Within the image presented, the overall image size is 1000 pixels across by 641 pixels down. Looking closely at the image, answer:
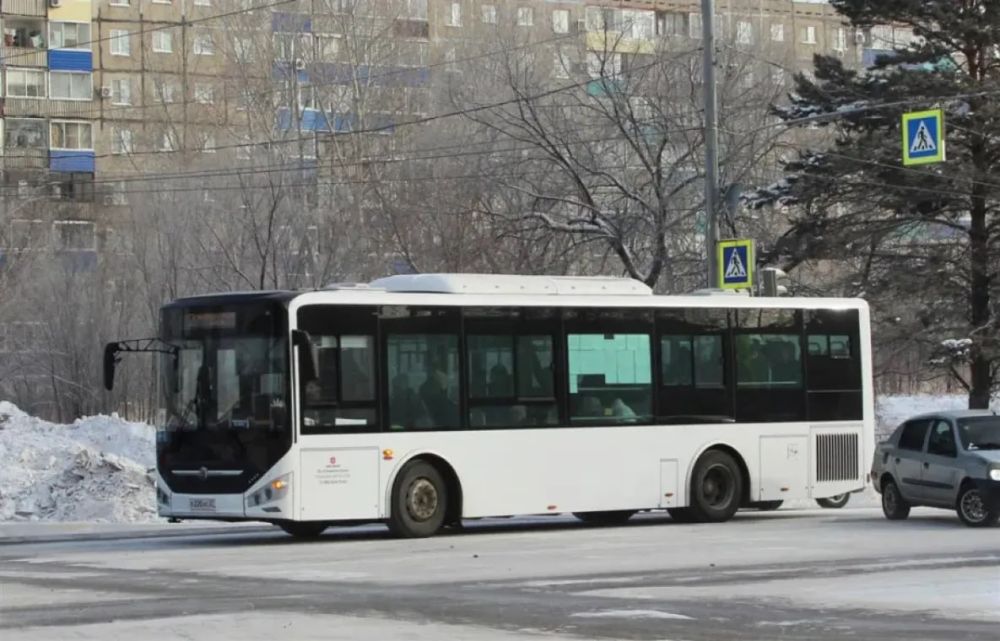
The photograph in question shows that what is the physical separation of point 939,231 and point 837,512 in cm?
1847

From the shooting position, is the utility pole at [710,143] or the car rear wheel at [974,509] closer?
the car rear wheel at [974,509]

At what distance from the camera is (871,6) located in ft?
142

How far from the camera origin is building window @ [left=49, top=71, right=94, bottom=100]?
85.9 meters

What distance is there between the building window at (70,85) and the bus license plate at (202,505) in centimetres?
6711

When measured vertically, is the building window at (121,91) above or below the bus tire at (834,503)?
above

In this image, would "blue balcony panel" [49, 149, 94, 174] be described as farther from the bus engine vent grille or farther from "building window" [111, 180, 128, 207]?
the bus engine vent grille

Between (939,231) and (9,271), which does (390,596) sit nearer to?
(939,231)

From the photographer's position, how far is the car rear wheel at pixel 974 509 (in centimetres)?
2288

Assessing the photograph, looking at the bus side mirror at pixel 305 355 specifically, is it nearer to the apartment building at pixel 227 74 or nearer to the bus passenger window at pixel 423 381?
the bus passenger window at pixel 423 381

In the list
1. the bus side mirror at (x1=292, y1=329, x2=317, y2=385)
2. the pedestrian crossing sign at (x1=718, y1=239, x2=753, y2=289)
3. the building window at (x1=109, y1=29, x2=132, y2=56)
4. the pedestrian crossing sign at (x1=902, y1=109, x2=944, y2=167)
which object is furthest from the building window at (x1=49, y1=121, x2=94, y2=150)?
the bus side mirror at (x1=292, y1=329, x2=317, y2=385)

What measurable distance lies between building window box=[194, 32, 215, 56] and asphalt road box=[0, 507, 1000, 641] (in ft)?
156

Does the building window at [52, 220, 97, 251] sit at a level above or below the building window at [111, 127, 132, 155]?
below

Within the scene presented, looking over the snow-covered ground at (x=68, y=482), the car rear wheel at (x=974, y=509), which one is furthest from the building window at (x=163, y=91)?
the car rear wheel at (x=974, y=509)

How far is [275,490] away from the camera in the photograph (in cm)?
2131
